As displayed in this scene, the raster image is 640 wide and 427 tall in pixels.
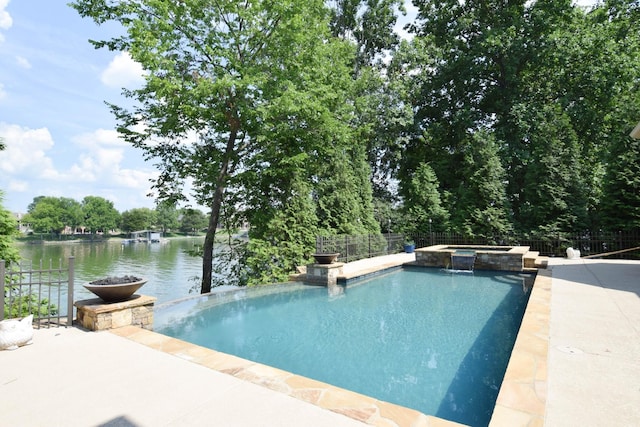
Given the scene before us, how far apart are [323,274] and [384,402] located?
6969 millimetres

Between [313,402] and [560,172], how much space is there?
58.2 ft

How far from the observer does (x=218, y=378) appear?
3182mm

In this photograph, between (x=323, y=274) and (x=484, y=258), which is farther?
(x=484, y=258)

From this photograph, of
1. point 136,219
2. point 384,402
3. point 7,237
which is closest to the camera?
point 384,402

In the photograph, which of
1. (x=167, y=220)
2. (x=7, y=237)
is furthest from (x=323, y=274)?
(x=167, y=220)

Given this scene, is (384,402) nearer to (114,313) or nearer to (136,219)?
(114,313)

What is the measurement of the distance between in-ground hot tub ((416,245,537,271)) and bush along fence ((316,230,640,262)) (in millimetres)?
2754

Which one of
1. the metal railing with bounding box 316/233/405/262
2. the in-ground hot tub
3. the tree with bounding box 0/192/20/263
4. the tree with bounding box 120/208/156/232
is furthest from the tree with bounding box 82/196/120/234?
the in-ground hot tub

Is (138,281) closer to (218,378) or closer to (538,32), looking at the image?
(218,378)

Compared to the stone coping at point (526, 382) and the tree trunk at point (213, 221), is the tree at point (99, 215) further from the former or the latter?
the stone coping at point (526, 382)

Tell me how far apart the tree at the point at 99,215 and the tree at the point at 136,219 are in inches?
80.3

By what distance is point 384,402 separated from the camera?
2.76m

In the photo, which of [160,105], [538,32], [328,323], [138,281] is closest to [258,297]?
[328,323]

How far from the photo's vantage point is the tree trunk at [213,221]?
11.3m
